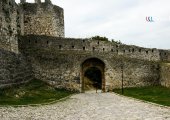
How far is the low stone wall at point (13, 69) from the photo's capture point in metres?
27.7

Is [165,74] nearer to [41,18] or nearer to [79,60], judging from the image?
[79,60]

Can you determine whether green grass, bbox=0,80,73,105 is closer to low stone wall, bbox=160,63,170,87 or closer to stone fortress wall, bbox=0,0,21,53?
stone fortress wall, bbox=0,0,21,53

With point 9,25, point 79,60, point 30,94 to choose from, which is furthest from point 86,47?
point 30,94

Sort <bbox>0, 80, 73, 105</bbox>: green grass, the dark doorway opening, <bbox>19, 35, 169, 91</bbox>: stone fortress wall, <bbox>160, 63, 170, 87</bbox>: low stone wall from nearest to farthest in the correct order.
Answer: <bbox>0, 80, 73, 105</bbox>: green grass
<bbox>19, 35, 169, 91</bbox>: stone fortress wall
<bbox>160, 63, 170, 87</bbox>: low stone wall
the dark doorway opening

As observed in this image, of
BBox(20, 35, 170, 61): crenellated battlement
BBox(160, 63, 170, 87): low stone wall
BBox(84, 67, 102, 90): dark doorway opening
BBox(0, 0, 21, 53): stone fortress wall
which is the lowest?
BBox(84, 67, 102, 90): dark doorway opening

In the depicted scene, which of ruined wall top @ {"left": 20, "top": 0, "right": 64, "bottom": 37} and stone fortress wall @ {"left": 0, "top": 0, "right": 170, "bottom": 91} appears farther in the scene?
ruined wall top @ {"left": 20, "top": 0, "right": 64, "bottom": 37}

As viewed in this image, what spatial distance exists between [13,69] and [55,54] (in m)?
6.44

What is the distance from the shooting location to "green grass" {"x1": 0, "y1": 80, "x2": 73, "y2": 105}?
2437 centimetres

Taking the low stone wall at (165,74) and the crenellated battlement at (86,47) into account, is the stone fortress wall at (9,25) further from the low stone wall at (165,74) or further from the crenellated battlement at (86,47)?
the low stone wall at (165,74)

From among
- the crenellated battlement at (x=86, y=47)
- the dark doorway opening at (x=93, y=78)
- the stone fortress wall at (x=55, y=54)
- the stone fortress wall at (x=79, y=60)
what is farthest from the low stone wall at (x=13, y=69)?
the dark doorway opening at (x=93, y=78)

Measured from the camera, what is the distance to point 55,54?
3603 cm

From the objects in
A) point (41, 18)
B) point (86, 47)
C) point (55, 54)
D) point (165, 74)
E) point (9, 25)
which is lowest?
point (165, 74)

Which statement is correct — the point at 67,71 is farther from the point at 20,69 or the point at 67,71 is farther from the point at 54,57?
the point at 20,69

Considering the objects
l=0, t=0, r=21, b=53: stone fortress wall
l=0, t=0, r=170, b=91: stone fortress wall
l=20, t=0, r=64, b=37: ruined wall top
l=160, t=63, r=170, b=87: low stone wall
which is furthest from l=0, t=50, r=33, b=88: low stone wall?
l=160, t=63, r=170, b=87: low stone wall
